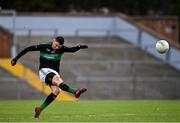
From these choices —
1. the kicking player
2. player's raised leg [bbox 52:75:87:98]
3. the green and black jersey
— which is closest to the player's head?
the kicking player

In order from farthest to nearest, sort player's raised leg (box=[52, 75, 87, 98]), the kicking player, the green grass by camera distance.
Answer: the kicking player
player's raised leg (box=[52, 75, 87, 98])
the green grass

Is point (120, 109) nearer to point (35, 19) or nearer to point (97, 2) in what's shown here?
point (35, 19)

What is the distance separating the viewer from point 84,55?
45.4 meters

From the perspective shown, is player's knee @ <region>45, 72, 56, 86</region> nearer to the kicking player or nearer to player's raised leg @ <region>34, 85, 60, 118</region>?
the kicking player

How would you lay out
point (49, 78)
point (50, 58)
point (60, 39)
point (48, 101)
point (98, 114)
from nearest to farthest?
point (48, 101)
point (49, 78)
point (60, 39)
point (50, 58)
point (98, 114)

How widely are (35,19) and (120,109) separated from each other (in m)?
25.0

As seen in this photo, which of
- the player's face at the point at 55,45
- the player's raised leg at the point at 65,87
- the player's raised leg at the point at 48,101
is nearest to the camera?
the player's raised leg at the point at 48,101

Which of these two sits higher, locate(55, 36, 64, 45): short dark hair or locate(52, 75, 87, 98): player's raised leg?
locate(55, 36, 64, 45): short dark hair

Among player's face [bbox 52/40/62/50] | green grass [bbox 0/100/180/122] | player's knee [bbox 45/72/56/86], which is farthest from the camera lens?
player's face [bbox 52/40/62/50]

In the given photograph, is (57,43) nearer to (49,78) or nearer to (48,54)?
(48,54)

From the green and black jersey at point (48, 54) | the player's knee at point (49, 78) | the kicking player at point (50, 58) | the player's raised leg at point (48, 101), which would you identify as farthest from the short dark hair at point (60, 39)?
the player's raised leg at point (48, 101)

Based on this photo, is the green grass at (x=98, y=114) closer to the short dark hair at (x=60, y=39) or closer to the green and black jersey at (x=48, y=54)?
the green and black jersey at (x=48, y=54)

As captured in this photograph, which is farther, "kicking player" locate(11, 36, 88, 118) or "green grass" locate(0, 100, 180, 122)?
"kicking player" locate(11, 36, 88, 118)

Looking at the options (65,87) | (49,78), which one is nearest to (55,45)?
(49,78)
